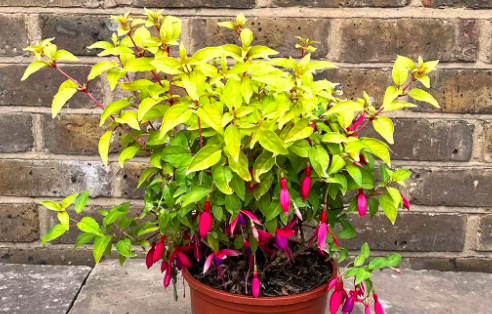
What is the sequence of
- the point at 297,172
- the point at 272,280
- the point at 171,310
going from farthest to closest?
the point at 171,310 → the point at 272,280 → the point at 297,172

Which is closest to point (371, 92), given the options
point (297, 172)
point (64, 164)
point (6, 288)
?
point (297, 172)

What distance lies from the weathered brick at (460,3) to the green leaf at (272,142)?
740 mm

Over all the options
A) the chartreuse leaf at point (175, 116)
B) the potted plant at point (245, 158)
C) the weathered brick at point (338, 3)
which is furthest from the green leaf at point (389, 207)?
the weathered brick at point (338, 3)

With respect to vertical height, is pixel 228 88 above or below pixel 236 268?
above

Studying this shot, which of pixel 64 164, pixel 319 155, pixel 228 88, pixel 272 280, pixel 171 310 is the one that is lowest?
pixel 171 310

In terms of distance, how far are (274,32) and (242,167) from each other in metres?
0.61

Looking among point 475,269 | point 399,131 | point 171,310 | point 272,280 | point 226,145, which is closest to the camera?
point 226,145

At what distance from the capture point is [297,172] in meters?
0.88

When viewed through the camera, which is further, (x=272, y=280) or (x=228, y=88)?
(x=272, y=280)

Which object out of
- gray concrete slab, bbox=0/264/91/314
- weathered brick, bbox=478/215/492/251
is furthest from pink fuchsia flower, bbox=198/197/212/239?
weathered brick, bbox=478/215/492/251

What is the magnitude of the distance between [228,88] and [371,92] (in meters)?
0.65

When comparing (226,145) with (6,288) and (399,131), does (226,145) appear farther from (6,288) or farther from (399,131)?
(6,288)

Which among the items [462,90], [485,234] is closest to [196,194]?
[462,90]

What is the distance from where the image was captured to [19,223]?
1.45 m
